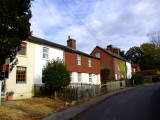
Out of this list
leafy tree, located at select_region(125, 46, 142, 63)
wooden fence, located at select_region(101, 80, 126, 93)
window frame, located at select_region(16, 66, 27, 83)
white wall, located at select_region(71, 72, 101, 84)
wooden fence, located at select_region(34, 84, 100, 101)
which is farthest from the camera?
leafy tree, located at select_region(125, 46, 142, 63)

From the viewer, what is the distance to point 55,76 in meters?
15.5

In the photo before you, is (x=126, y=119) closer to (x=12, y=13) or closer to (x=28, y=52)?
(x=12, y=13)

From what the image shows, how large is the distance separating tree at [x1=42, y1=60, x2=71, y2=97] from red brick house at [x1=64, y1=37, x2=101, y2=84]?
24.4 ft

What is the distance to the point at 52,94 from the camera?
1722 centimetres

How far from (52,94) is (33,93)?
2393 mm

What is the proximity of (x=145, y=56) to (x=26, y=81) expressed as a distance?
221ft

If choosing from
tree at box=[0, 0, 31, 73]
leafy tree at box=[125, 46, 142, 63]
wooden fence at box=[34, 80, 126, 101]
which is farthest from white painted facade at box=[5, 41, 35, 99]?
leafy tree at box=[125, 46, 142, 63]

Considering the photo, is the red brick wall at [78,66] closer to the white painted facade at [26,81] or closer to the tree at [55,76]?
the white painted facade at [26,81]

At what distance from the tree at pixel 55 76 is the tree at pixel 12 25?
5922 mm

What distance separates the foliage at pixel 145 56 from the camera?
223ft

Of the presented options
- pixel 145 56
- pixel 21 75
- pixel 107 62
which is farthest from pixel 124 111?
pixel 145 56

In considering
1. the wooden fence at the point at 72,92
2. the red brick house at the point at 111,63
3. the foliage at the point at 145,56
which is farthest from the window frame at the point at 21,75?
the foliage at the point at 145,56

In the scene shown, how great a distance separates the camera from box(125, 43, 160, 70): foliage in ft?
223

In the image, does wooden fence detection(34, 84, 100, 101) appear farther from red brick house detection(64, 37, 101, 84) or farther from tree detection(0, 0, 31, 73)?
tree detection(0, 0, 31, 73)
